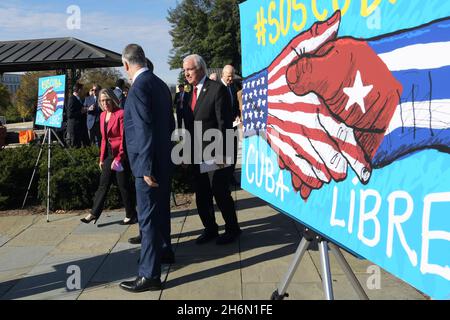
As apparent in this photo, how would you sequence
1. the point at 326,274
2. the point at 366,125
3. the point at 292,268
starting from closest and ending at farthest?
1. the point at 366,125
2. the point at 326,274
3. the point at 292,268

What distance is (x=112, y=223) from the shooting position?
5.67m

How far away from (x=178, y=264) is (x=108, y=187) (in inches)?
70.3

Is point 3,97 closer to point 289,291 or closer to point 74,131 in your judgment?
point 74,131

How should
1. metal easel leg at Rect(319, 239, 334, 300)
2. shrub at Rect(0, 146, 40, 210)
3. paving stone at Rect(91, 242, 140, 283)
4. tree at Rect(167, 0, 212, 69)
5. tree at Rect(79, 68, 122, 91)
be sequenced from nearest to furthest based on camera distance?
metal easel leg at Rect(319, 239, 334, 300), paving stone at Rect(91, 242, 140, 283), shrub at Rect(0, 146, 40, 210), tree at Rect(79, 68, 122, 91), tree at Rect(167, 0, 212, 69)

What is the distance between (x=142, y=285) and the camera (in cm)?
349

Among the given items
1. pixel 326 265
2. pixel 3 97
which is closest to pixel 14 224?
pixel 326 265

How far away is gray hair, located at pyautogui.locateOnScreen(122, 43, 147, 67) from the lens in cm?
359

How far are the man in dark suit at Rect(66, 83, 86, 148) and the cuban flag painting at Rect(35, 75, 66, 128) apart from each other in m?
3.94

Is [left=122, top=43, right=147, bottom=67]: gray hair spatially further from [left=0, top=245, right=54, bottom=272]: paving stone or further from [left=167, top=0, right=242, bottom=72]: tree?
[left=167, top=0, right=242, bottom=72]: tree

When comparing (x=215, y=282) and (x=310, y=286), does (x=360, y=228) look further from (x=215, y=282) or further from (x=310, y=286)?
(x=215, y=282)

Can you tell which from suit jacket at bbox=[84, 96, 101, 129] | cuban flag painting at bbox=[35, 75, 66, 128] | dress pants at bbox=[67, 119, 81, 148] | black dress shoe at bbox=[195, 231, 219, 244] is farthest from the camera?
dress pants at bbox=[67, 119, 81, 148]

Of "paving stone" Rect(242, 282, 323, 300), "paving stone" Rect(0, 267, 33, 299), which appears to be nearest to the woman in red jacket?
"paving stone" Rect(0, 267, 33, 299)

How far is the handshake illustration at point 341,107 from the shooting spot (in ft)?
4.83
